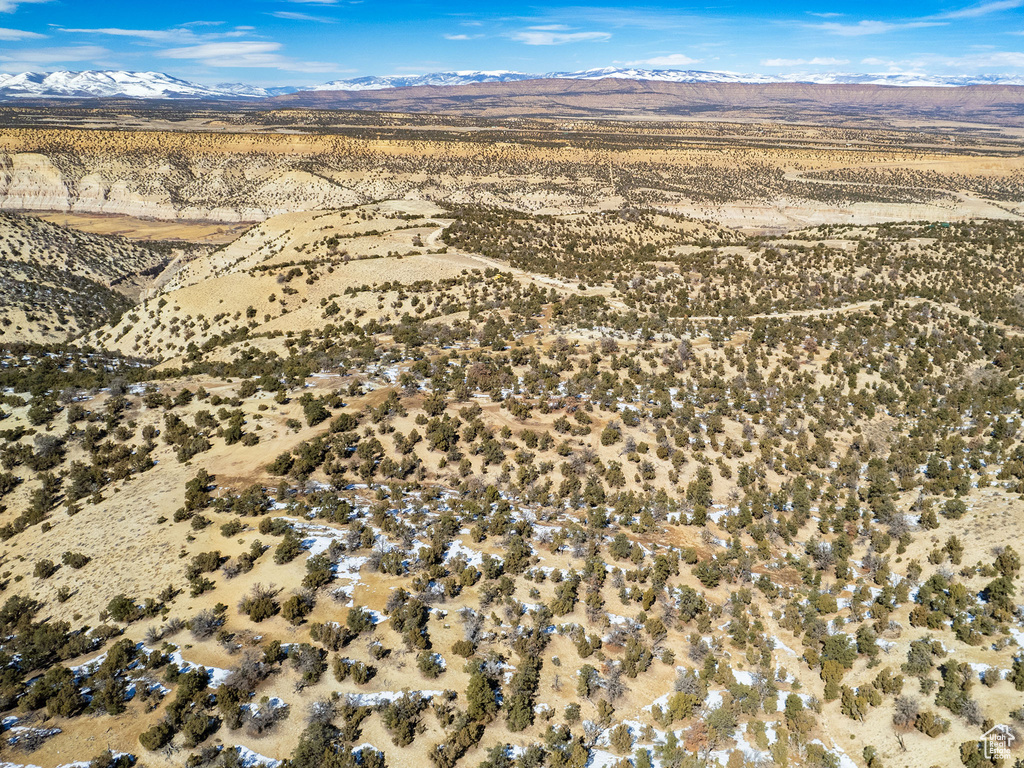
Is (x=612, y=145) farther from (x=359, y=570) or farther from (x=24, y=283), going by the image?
(x=359, y=570)

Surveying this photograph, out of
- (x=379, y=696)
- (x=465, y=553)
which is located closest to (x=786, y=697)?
(x=465, y=553)

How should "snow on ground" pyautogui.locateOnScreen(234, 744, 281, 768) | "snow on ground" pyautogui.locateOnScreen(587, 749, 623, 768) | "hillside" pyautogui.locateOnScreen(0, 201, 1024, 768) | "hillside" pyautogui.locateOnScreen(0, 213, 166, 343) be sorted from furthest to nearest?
1. "hillside" pyautogui.locateOnScreen(0, 213, 166, 343)
2. "hillside" pyautogui.locateOnScreen(0, 201, 1024, 768)
3. "snow on ground" pyautogui.locateOnScreen(587, 749, 623, 768)
4. "snow on ground" pyautogui.locateOnScreen(234, 744, 281, 768)

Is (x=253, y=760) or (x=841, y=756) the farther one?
(x=841, y=756)

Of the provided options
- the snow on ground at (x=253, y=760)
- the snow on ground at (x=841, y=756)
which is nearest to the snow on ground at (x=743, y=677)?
the snow on ground at (x=841, y=756)

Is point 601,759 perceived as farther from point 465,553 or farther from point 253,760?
point 253,760

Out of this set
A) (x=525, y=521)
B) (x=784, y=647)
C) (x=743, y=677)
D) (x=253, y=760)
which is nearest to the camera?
(x=253, y=760)

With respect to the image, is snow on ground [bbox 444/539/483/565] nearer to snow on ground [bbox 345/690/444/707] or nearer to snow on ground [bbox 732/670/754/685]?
snow on ground [bbox 345/690/444/707]

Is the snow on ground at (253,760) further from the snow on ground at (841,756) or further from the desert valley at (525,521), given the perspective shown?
the snow on ground at (841,756)

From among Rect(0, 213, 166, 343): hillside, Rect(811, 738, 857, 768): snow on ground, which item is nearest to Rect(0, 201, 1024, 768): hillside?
Rect(811, 738, 857, 768): snow on ground

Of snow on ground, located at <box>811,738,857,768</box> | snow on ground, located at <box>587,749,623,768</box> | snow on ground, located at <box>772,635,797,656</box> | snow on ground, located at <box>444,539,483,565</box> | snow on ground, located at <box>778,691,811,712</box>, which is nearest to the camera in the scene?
snow on ground, located at <box>587,749,623,768</box>
